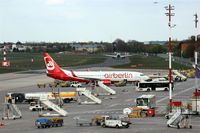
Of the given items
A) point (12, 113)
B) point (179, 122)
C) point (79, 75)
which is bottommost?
point (12, 113)

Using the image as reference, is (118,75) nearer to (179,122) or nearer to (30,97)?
(30,97)

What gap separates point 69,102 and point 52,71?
3711cm

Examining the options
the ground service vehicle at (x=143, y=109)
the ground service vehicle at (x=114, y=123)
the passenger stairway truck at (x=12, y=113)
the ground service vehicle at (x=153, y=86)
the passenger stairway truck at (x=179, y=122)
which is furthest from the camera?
the ground service vehicle at (x=153, y=86)

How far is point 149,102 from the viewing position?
69562 millimetres

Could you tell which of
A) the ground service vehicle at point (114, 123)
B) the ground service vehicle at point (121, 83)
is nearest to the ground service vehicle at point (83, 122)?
the ground service vehicle at point (114, 123)

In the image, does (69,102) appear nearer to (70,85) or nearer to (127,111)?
(127,111)

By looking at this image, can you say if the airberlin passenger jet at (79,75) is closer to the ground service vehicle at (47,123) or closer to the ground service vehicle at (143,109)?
the ground service vehicle at (143,109)

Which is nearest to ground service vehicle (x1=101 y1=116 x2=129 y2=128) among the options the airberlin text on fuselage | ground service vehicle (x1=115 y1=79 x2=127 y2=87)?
ground service vehicle (x1=115 y1=79 x2=127 y2=87)

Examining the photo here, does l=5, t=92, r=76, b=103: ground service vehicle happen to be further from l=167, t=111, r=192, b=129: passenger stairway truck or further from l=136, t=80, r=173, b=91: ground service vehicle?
l=167, t=111, r=192, b=129: passenger stairway truck

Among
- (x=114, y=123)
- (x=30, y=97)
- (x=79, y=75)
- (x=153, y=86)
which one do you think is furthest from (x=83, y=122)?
(x=79, y=75)

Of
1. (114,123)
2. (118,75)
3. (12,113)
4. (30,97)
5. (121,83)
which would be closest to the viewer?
(114,123)

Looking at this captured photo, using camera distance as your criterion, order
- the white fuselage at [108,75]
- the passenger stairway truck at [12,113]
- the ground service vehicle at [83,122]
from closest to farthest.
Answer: the ground service vehicle at [83,122]
the passenger stairway truck at [12,113]
the white fuselage at [108,75]

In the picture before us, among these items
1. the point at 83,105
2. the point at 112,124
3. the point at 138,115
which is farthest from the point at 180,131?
the point at 83,105

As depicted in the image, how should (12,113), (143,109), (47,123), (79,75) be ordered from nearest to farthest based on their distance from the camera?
1. (47,123)
2. (143,109)
3. (12,113)
4. (79,75)
